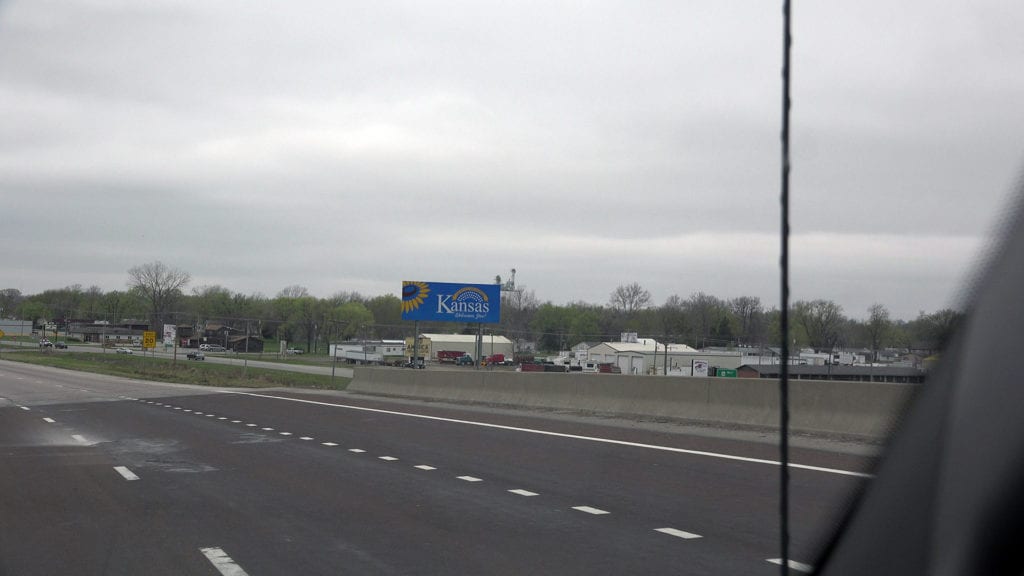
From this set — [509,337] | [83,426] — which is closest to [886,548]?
[83,426]

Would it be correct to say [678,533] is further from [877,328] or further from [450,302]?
[450,302]

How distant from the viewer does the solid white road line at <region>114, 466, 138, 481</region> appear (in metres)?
13.0

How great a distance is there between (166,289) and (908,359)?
135173 millimetres

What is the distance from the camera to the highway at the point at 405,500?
8023mm

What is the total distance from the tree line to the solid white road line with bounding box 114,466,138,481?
25.2ft

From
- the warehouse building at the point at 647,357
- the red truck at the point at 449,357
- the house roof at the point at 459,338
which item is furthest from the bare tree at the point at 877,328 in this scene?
the red truck at the point at 449,357

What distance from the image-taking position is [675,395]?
2123 cm

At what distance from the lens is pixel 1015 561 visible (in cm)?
202

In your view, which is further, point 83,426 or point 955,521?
point 83,426

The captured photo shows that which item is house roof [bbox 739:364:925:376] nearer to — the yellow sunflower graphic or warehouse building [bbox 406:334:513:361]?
the yellow sunflower graphic

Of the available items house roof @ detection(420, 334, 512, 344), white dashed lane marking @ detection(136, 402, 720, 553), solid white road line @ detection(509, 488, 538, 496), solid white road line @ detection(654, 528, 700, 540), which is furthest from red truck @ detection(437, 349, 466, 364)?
solid white road line @ detection(654, 528, 700, 540)

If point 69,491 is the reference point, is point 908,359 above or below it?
above

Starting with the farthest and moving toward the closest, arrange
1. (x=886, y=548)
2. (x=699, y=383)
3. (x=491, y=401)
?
(x=491, y=401)
(x=699, y=383)
(x=886, y=548)

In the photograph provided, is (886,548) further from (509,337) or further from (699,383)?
(509,337)
